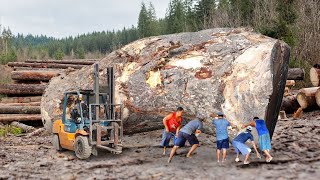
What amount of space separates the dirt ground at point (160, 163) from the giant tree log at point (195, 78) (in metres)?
0.78

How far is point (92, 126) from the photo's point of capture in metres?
8.12

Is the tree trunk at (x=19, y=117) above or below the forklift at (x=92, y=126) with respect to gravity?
below

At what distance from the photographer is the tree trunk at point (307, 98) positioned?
41.0 ft

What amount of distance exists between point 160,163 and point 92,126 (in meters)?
1.81

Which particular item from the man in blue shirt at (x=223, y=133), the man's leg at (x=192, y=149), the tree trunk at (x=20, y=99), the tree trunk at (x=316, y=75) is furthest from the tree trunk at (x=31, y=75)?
the man in blue shirt at (x=223, y=133)

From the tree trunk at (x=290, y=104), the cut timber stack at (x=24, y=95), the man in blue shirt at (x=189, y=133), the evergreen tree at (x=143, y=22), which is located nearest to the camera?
the man in blue shirt at (x=189, y=133)

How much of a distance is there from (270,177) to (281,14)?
20.6 m

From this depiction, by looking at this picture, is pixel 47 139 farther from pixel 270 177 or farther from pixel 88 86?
pixel 270 177

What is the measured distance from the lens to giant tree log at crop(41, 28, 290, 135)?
7.58 metres

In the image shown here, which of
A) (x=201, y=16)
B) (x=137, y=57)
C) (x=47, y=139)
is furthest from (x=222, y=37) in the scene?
(x=201, y=16)

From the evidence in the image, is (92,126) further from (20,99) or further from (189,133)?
(20,99)

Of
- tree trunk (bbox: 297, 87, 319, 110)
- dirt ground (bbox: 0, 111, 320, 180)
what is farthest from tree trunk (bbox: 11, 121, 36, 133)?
tree trunk (bbox: 297, 87, 319, 110)

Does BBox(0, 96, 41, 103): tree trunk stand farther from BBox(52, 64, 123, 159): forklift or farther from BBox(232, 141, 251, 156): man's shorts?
BBox(232, 141, 251, 156): man's shorts

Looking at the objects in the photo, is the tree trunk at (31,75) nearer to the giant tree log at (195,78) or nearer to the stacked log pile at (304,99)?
the giant tree log at (195,78)
